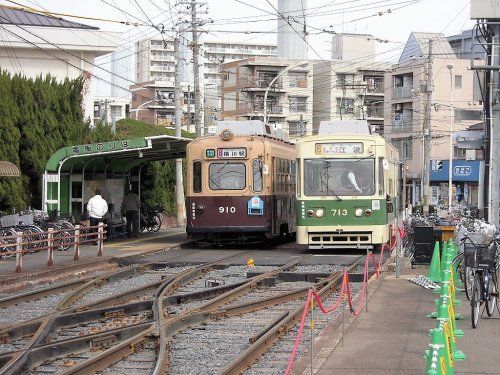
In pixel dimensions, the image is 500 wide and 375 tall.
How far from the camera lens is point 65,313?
44.3 feet

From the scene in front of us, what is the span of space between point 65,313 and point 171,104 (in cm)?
8968

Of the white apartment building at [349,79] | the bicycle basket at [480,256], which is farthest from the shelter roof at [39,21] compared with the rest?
the white apartment building at [349,79]

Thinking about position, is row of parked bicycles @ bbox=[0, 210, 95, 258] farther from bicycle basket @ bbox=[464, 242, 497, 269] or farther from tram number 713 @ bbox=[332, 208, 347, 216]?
bicycle basket @ bbox=[464, 242, 497, 269]


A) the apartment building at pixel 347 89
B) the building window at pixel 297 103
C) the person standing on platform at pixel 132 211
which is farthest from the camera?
the building window at pixel 297 103

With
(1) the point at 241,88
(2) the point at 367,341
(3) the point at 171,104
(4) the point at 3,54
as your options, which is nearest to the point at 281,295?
(2) the point at 367,341

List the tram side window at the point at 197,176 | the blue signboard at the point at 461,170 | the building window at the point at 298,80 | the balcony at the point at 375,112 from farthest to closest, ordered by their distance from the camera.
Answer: the balcony at the point at 375,112 < the building window at the point at 298,80 < the blue signboard at the point at 461,170 < the tram side window at the point at 197,176

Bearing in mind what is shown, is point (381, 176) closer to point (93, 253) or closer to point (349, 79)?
point (93, 253)

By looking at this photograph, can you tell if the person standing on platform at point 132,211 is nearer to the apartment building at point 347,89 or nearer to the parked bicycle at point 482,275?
the parked bicycle at point 482,275

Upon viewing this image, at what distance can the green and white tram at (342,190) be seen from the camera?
80.6 ft

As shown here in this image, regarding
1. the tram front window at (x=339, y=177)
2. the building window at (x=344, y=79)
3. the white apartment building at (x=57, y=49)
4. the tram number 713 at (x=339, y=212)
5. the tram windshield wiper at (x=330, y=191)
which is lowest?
the tram number 713 at (x=339, y=212)

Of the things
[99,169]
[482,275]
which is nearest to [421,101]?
[99,169]

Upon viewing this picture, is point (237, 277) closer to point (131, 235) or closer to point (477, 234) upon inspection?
point (477, 234)

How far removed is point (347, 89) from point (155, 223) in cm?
4740

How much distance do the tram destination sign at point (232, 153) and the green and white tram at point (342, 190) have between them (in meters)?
2.10
